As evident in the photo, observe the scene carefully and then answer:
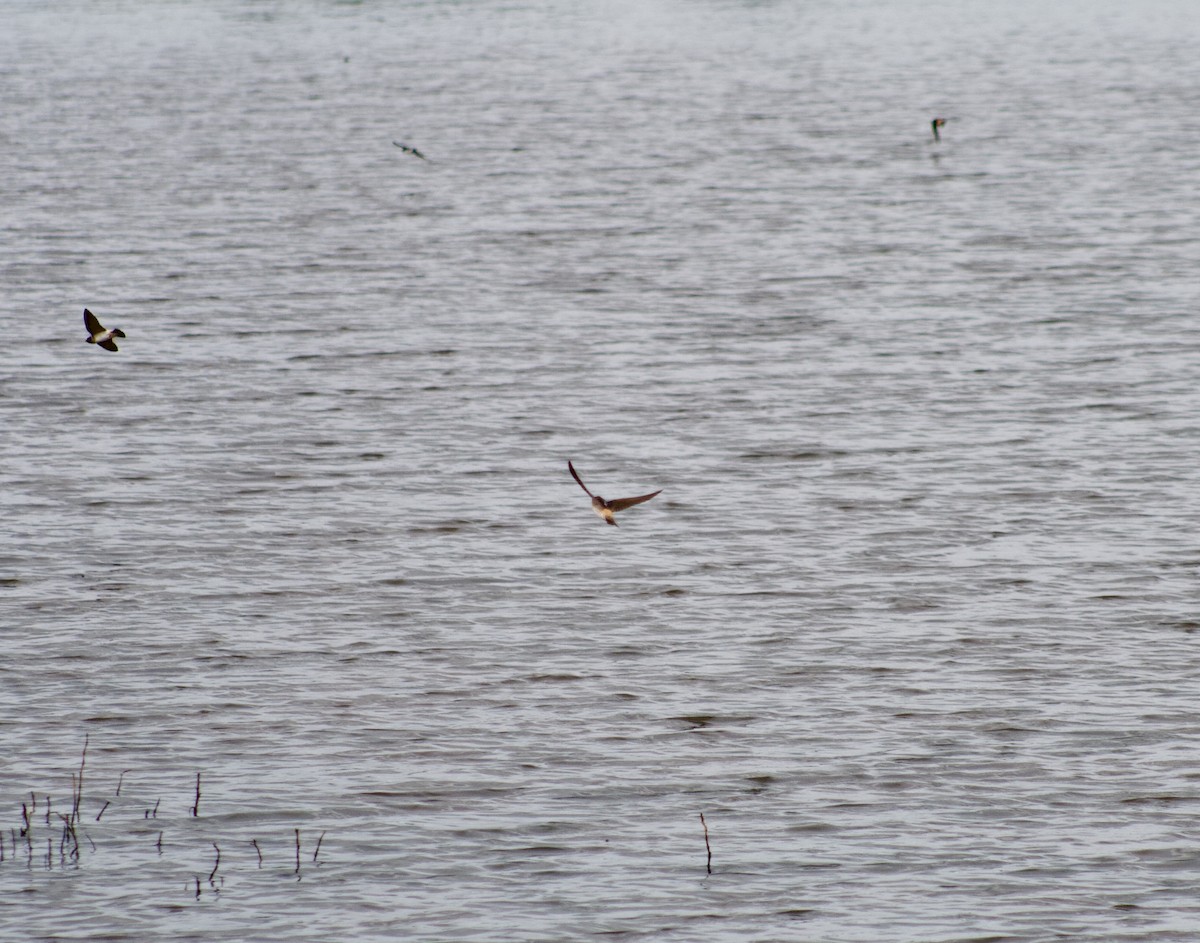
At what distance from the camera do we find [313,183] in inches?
1842

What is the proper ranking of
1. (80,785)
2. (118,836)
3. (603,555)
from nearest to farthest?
(118,836), (80,785), (603,555)

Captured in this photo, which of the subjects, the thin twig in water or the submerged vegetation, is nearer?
the submerged vegetation

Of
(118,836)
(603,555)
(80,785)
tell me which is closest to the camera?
(118,836)

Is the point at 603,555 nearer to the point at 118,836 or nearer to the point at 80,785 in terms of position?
the point at 80,785

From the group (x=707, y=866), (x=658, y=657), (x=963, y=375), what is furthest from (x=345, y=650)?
(x=963, y=375)

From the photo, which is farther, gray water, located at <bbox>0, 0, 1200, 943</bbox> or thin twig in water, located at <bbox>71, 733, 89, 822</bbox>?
thin twig in water, located at <bbox>71, 733, 89, 822</bbox>

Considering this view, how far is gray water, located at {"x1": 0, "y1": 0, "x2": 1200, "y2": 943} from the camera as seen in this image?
13008 mm

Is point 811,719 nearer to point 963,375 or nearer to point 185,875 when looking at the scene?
point 185,875

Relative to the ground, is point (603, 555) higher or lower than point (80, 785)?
lower

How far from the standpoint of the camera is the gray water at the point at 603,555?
13.0 m

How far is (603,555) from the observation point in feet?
65.3

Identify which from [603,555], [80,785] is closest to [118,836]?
[80,785]

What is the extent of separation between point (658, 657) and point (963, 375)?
449 inches

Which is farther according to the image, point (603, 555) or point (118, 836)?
point (603, 555)
